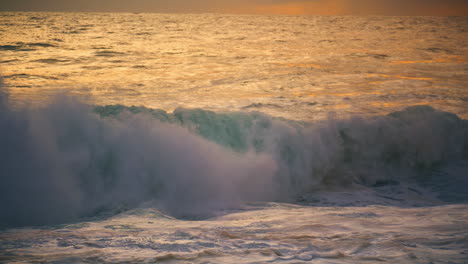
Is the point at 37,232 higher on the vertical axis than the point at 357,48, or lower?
lower

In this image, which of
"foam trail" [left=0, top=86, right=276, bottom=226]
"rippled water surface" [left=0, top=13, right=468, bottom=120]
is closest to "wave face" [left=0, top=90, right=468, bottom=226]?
"foam trail" [left=0, top=86, right=276, bottom=226]

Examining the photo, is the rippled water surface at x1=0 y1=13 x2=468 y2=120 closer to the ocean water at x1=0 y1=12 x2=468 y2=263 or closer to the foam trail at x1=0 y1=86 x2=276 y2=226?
the ocean water at x1=0 y1=12 x2=468 y2=263

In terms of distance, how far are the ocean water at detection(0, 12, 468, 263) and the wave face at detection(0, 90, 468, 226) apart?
0.03 meters

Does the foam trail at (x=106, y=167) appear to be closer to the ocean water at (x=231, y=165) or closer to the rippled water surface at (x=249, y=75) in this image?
the ocean water at (x=231, y=165)

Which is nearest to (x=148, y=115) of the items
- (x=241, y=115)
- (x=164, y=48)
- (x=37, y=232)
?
(x=241, y=115)

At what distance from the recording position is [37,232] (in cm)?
371

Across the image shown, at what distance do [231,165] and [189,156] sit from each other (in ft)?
2.78

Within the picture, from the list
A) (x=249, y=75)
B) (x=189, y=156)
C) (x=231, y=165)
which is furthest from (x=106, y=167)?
(x=249, y=75)

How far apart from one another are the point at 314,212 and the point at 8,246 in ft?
10.9

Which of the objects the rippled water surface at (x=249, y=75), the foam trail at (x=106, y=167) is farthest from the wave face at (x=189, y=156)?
the rippled water surface at (x=249, y=75)

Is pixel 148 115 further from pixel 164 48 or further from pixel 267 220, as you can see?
pixel 164 48

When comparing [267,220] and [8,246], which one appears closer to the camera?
[8,246]

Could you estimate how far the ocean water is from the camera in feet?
10.5

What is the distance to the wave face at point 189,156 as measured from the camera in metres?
5.66
